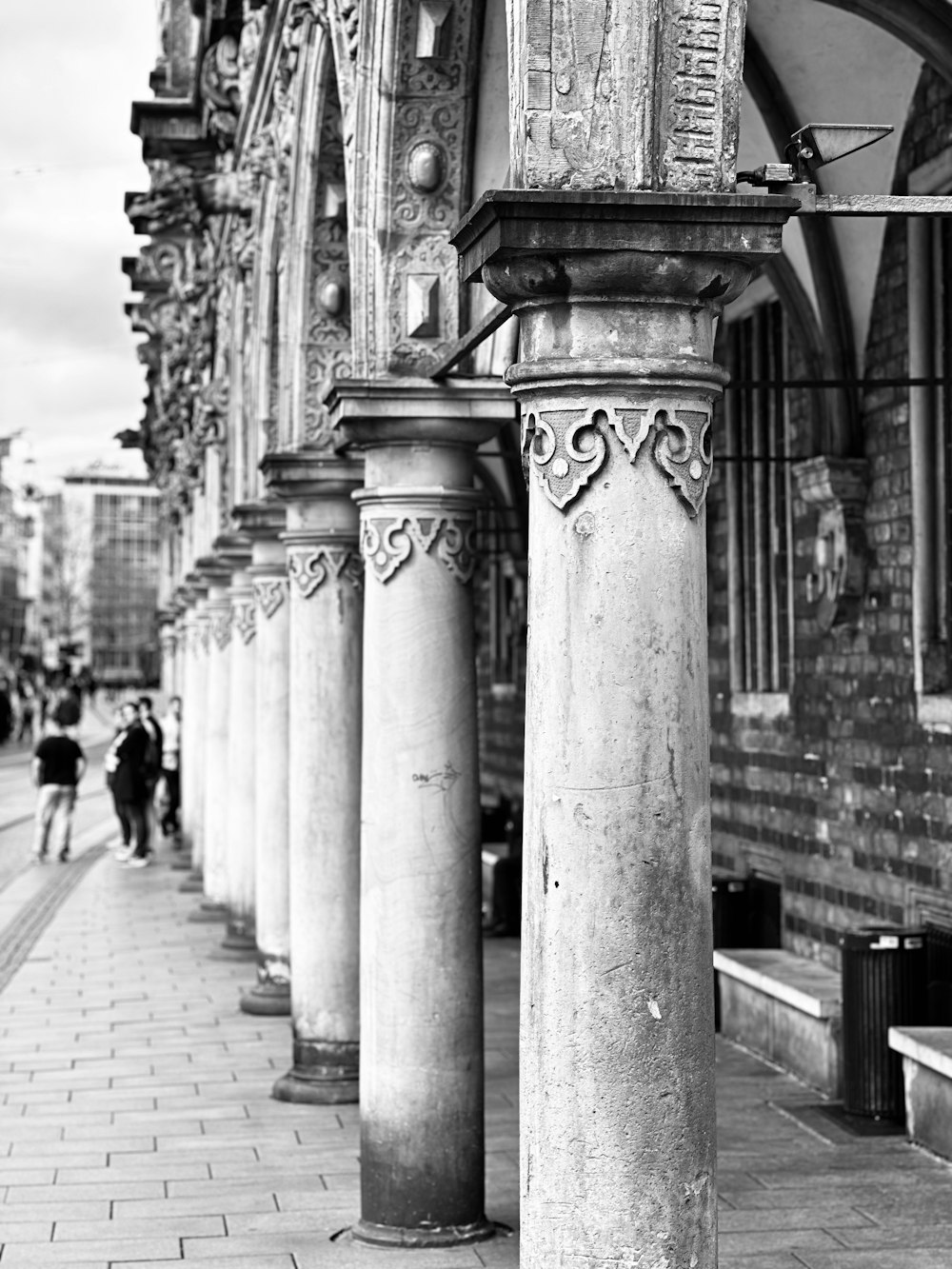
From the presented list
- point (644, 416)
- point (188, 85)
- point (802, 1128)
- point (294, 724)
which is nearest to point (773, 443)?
point (294, 724)

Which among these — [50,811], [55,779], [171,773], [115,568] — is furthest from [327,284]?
[115,568]

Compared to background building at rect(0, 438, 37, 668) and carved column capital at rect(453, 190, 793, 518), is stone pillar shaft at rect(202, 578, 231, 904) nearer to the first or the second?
carved column capital at rect(453, 190, 793, 518)

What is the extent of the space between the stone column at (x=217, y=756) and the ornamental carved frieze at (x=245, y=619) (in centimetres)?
207

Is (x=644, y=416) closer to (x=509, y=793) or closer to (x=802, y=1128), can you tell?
(x=802, y=1128)

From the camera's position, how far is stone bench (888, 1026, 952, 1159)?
853cm

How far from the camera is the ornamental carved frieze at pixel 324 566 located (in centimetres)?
1045

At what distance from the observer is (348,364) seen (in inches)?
408

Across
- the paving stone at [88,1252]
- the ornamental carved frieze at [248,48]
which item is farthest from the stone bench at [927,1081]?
the ornamental carved frieze at [248,48]

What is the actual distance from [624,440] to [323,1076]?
5.90m

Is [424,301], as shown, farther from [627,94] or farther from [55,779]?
[55,779]

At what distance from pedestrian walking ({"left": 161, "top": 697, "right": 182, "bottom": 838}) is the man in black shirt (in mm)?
2890

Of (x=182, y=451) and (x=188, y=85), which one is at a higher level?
(x=188, y=85)

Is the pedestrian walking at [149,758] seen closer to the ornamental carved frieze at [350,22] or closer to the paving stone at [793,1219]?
the ornamental carved frieze at [350,22]

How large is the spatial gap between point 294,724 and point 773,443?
11.9 ft
